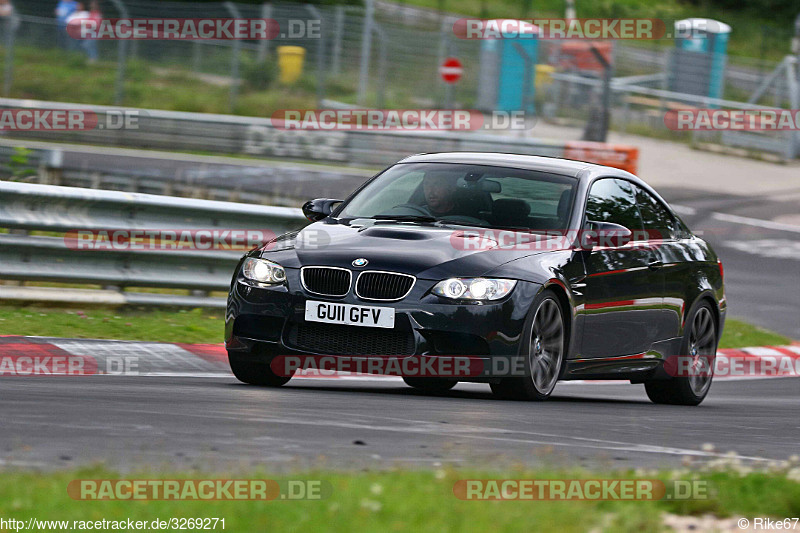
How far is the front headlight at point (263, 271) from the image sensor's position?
8.29 metres

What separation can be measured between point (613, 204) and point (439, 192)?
1.23 metres

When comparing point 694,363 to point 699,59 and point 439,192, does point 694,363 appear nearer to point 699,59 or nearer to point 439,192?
point 439,192

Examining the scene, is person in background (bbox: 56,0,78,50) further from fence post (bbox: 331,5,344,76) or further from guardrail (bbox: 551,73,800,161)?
guardrail (bbox: 551,73,800,161)

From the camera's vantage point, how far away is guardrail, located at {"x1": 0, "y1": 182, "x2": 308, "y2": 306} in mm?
10867

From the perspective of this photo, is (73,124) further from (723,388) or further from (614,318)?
(614,318)

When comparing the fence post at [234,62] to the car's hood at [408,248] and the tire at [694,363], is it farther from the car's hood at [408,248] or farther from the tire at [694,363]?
the car's hood at [408,248]

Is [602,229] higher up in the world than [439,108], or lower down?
higher up

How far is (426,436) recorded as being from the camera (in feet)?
21.2

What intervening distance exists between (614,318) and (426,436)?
9.87 feet

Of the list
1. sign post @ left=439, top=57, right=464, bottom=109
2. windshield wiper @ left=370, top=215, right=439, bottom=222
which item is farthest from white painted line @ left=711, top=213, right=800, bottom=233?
windshield wiper @ left=370, top=215, right=439, bottom=222

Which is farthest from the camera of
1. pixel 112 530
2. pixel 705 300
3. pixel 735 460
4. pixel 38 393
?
pixel 705 300

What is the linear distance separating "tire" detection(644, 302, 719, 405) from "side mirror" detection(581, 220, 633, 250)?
4.12 feet

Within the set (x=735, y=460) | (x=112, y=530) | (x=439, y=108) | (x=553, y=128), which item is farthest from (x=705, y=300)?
(x=553, y=128)

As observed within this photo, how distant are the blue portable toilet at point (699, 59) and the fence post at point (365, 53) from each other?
9012mm
